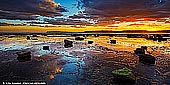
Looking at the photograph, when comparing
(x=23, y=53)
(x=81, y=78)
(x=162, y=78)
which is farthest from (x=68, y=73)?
(x=23, y=53)

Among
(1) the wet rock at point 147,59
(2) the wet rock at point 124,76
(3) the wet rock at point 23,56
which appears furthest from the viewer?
(3) the wet rock at point 23,56

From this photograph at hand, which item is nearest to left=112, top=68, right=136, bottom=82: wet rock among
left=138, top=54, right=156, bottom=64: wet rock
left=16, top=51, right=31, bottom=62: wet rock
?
left=138, top=54, right=156, bottom=64: wet rock

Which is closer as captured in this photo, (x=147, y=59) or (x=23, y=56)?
(x=147, y=59)

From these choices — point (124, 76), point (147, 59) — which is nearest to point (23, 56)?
point (124, 76)

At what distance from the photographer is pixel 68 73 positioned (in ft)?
89.6

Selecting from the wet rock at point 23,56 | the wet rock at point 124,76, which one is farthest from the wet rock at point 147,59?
the wet rock at point 23,56

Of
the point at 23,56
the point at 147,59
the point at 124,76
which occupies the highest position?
the point at 124,76

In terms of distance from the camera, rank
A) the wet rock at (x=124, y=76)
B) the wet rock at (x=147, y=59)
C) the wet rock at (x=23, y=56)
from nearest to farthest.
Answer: the wet rock at (x=124, y=76)
the wet rock at (x=147, y=59)
the wet rock at (x=23, y=56)

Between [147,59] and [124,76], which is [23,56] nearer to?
[124,76]

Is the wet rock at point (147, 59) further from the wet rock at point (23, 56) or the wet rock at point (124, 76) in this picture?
the wet rock at point (23, 56)

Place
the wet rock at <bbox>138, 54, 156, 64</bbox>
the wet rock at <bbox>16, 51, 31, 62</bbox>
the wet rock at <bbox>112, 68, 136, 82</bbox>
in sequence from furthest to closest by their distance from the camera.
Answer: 1. the wet rock at <bbox>16, 51, 31, 62</bbox>
2. the wet rock at <bbox>138, 54, 156, 64</bbox>
3. the wet rock at <bbox>112, 68, 136, 82</bbox>

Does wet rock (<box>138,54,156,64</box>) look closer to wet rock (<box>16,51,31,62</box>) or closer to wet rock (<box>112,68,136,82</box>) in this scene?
wet rock (<box>112,68,136,82</box>)

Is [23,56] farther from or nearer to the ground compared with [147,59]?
farther from the ground

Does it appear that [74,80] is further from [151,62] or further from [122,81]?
[151,62]
